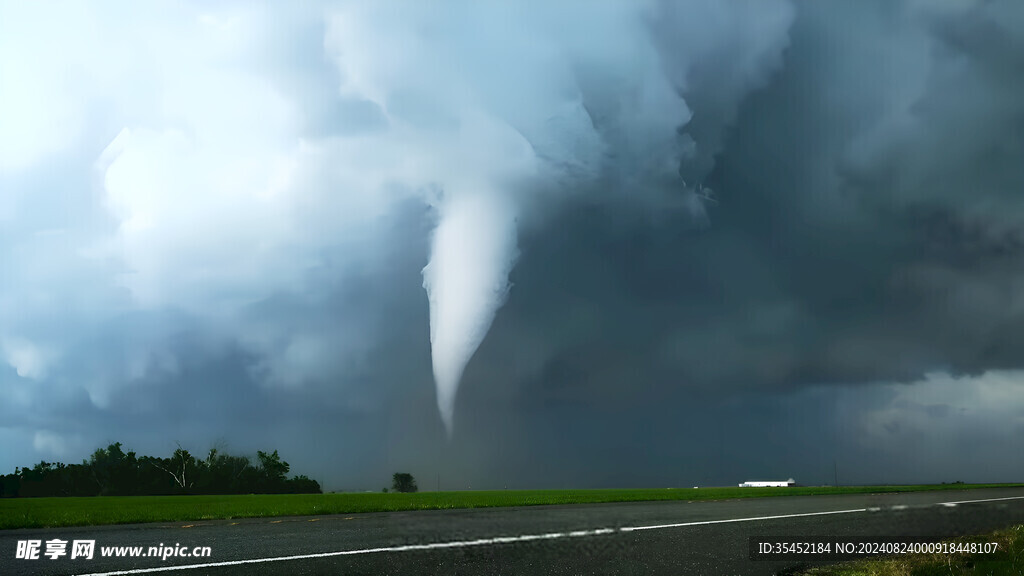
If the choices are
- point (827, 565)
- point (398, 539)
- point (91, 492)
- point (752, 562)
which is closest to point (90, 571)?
point (398, 539)

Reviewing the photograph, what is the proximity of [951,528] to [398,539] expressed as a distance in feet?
50.2

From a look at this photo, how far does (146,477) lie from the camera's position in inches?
4419

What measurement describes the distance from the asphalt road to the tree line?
100 m

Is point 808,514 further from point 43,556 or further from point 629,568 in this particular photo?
point 43,556

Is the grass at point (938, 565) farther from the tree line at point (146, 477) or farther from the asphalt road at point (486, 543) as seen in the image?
the tree line at point (146, 477)

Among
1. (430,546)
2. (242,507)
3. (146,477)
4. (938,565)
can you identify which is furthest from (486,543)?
(146,477)

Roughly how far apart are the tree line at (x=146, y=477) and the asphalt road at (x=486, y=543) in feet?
329

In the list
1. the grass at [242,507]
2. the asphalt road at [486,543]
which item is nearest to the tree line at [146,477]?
the grass at [242,507]

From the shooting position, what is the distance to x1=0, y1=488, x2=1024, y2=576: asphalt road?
406 inches

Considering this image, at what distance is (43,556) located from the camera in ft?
39.4

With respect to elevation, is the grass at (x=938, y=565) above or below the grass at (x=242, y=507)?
above

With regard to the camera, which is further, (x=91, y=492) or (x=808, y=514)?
(x=91, y=492)

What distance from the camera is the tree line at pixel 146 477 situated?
110062 mm

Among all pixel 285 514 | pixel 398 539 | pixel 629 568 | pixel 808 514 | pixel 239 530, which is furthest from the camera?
pixel 285 514
